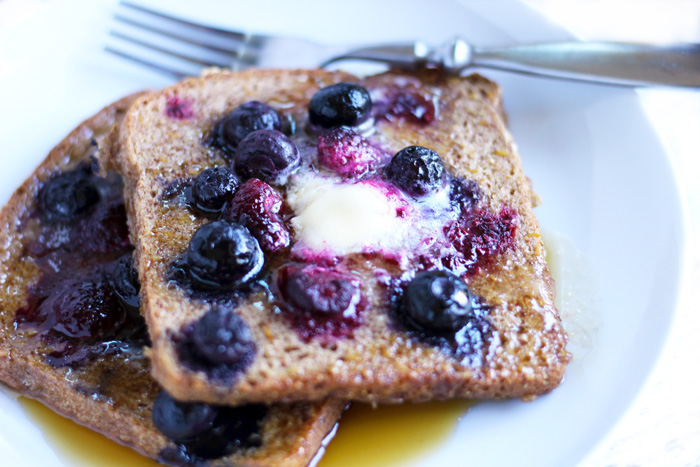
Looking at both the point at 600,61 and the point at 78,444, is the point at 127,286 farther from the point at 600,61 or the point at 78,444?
the point at 600,61

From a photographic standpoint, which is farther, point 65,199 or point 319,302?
point 65,199

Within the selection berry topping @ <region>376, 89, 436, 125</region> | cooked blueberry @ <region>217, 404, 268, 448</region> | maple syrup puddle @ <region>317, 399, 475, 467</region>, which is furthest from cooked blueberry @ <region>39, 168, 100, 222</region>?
maple syrup puddle @ <region>317, 399, 475, 467</region>

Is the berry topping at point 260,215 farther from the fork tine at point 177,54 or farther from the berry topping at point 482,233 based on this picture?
the fork tine at point 177,54

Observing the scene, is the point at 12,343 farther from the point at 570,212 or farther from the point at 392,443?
the point at 570,212

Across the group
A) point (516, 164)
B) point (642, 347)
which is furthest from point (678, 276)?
point (516, 164)

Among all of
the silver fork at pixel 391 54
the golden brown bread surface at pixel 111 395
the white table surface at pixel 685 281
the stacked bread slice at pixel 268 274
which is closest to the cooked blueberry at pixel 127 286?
the stacked bread slice at pixel 268 274

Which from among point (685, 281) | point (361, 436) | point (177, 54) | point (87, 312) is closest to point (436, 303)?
point (361, 436)

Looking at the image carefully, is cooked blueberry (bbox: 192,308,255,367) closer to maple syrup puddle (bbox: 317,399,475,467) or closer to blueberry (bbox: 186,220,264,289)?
blueberry (bbox: 186,220,264,289)
